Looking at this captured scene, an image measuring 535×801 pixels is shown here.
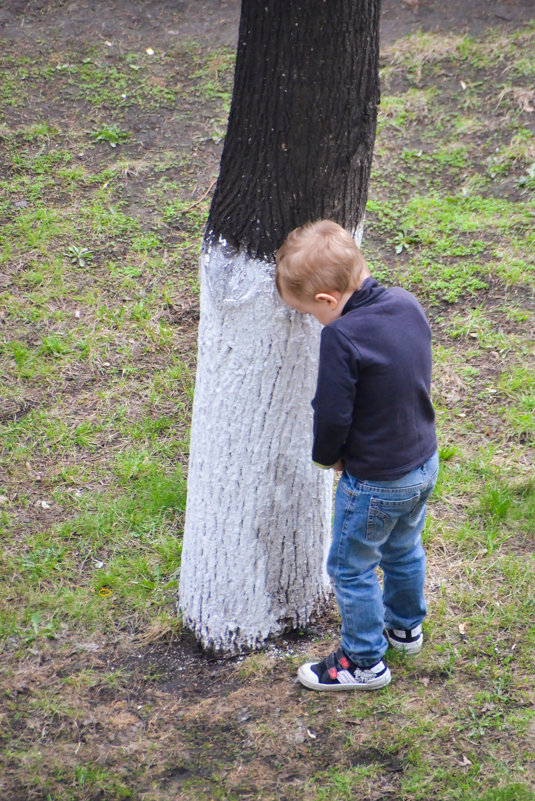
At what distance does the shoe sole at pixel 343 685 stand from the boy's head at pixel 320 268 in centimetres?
134

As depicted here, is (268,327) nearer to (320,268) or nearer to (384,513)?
(320,268)

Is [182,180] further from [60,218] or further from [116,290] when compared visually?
[116,290]

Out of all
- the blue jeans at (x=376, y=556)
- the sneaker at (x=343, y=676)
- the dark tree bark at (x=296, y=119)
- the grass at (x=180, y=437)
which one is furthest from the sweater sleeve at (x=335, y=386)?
the grass at (x=180, y=437)

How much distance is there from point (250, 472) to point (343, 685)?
0.85m

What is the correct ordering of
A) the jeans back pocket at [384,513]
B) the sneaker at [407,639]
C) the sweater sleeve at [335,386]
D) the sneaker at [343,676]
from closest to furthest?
the sweater sleeve at [335,386], the jeans back pocket at [384,513], the sneaker at [343,676], the sneaker at [407,639]

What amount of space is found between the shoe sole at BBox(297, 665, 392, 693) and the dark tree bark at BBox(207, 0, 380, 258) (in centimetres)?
153

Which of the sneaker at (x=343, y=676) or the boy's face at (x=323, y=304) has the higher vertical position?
the boy's face at (x=323, y=304)

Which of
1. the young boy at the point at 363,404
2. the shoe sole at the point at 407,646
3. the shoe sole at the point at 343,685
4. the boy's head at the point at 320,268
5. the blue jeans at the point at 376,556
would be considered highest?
the boy's head at the point at 320,268

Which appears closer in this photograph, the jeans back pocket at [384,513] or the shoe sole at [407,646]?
the jeans back pocket at [384,513]

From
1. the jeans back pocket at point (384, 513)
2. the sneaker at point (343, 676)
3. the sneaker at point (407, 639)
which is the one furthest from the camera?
the sneaker at point (407, 639)

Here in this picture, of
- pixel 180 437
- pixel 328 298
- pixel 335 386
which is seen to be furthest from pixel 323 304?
pixel 180 437

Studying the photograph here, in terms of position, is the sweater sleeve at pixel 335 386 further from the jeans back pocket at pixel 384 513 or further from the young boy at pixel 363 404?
the jeans back pocket at pixel 384 513

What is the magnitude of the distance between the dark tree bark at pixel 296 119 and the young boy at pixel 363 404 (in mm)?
154

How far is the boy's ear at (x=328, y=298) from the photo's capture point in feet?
7.68
